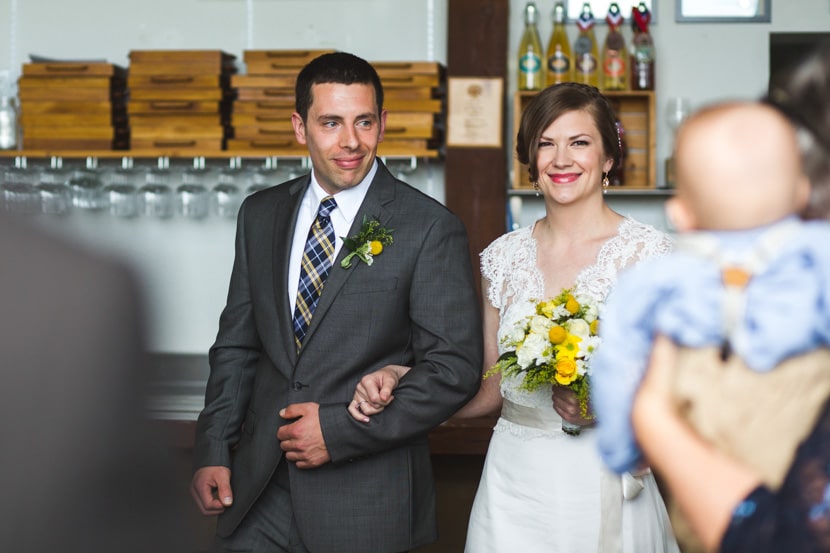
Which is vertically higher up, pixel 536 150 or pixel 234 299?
pixel 536 150

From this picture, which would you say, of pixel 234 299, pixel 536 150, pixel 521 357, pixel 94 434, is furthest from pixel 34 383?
pixel 536 150

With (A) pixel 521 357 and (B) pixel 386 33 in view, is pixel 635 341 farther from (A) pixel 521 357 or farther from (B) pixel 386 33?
(B) pixel 386 33

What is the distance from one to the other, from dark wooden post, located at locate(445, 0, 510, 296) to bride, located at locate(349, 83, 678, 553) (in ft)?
6.77

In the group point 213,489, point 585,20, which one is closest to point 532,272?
point 213,489

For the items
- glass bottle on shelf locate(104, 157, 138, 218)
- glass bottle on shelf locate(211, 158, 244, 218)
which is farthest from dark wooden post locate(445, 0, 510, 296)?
glass bottle on shelf locate(104, 157, 138, 218)

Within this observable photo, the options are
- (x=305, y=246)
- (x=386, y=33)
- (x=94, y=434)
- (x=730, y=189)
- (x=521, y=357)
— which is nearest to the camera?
(x=730, y=189)

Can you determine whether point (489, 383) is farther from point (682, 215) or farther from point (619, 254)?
point (682, 215)

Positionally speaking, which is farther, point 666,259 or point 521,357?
point 521,357

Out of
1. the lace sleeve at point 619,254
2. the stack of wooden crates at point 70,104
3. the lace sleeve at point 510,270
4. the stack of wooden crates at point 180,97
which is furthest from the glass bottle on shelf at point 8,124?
the lace sleeve at point 619,254

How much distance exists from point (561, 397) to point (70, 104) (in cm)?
327

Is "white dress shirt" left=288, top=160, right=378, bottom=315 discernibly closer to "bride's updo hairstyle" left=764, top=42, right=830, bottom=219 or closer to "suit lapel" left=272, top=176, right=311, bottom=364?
"suit lapel" left=272, top=176, right=311, bottom=364

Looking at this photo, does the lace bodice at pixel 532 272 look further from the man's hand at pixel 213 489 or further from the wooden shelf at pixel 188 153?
the wooden shelf at pixel 188 153

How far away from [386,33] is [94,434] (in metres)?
4.18

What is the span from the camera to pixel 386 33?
487 centimetres
